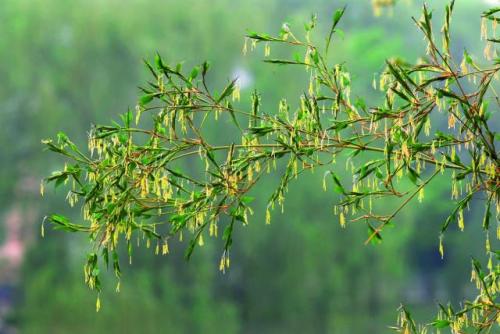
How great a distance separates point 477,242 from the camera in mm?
30531

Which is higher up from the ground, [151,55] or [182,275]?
[151,55]

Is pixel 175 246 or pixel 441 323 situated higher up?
pixel 175 246

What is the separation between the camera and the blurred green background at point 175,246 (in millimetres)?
24203

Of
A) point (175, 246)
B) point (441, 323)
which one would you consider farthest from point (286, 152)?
point (175, 246)

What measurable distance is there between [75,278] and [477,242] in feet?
39.9

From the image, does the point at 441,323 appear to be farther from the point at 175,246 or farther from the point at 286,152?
the point at 175,246

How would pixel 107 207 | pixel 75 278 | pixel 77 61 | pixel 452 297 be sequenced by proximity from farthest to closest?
pixel 452 297
pixel 77 61
pixel 75 278
pixel 107 207

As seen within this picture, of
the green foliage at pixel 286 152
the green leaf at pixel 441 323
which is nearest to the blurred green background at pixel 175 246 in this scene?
the green foliage at pixel 286 152

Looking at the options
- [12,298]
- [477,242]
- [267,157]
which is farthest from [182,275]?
[267,157]

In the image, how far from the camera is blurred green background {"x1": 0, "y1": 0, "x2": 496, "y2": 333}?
24203 mm

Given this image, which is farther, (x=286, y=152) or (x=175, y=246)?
(x=175, y=246)

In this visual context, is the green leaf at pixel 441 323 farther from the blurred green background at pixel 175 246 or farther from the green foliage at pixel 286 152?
the blurred green background at pixel 175 246

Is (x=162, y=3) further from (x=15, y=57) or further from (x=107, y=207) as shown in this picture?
(x=107, y=207)

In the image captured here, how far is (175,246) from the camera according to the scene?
23906 mm
